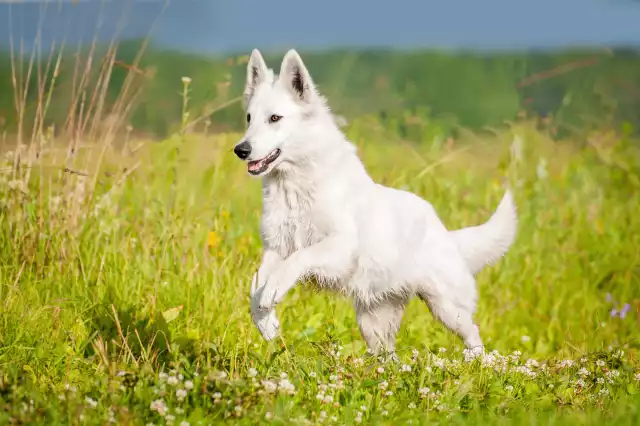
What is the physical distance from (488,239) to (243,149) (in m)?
1.74

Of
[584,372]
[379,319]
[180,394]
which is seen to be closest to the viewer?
[180,394]

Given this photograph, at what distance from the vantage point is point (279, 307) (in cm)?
569

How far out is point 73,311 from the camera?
513 centimetres

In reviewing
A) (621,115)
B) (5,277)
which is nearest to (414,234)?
(5,277)

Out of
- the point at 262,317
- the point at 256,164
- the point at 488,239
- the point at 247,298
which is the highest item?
the point at 256,164

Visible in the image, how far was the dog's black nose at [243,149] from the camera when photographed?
420cm

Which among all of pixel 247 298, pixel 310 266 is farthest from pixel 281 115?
pixel 247 298

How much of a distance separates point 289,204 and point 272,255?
276 millimetres

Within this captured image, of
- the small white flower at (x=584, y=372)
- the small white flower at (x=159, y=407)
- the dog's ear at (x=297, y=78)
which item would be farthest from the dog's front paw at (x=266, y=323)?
the small white flower at (x=584, y=372)

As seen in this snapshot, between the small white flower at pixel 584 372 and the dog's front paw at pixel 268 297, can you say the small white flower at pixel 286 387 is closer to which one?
the dog's front paw at pixel 268 297

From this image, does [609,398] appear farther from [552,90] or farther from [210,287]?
[552,90]

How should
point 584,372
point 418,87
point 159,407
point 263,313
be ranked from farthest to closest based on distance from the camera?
1. point 418,87
2. point 584,372
3. point 263,313
4. point 159,407

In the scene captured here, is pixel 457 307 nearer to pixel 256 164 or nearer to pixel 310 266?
pixel 310 266

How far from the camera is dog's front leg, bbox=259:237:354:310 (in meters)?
4.17
